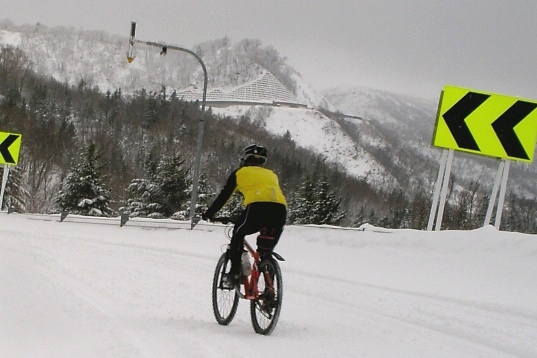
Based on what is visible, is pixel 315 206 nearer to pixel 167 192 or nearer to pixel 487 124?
pixel 167 192

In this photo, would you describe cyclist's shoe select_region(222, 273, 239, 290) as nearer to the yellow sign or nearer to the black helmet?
the black helmet

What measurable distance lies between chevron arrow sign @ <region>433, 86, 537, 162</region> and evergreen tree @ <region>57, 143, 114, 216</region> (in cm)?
4294

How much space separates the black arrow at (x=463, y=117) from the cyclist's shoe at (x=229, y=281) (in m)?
10.8

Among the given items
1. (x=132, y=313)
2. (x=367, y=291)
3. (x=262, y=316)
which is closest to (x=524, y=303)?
(x=367, y=291)

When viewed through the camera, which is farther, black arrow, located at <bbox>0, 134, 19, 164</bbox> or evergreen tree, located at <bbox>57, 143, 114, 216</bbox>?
evergreen tree, located at <bbox>57, 143, 114, 216</bbox>

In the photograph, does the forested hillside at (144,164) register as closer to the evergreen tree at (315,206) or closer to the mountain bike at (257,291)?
the evergreen tree at (315,206)

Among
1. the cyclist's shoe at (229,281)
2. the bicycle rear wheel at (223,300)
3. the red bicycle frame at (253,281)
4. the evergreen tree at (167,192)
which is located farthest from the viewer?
the evergreen tree at (167,192)

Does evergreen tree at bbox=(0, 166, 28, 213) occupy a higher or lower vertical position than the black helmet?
lower

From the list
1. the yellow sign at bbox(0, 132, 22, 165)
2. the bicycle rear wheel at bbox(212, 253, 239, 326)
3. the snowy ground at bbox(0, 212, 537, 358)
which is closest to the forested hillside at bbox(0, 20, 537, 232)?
the yellow sign at bbox(0, 132, 22, 165)

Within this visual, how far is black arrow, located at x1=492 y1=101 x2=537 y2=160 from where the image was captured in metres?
15.6

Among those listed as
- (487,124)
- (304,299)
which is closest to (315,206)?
(487,124)

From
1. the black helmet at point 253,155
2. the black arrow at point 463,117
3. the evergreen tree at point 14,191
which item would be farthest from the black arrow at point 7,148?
the evergreen tree at point 14,191

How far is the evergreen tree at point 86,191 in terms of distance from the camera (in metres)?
54.6

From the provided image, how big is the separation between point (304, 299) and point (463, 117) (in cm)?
896
